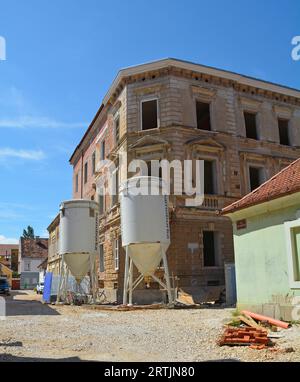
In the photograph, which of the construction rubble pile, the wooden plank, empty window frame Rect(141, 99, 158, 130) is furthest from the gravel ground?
empty window frame Rect(141, 99, 158, 130)

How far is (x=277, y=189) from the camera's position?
10547 millimetres

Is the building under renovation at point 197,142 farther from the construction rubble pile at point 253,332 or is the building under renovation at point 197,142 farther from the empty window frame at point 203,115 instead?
the construction rubble pile at point 253,332

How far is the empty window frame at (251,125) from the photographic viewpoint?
26359mm

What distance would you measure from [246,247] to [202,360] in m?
5.59

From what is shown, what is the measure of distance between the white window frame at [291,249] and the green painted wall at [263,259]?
5.5 inches

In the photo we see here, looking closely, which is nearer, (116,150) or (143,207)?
(143,207)

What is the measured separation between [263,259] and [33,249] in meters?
70.2

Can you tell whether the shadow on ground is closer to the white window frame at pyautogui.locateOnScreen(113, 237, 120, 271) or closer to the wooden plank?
the wooden plank

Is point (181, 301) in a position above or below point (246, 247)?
below

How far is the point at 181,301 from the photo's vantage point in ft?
62.4

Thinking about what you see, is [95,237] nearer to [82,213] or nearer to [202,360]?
[82,213]

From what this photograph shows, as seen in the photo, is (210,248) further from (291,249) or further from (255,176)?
(291,249)

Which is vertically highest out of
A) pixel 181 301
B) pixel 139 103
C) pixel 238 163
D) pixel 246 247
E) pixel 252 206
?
pixel 139 103

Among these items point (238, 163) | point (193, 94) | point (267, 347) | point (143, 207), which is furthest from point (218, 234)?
point (267, 347)
